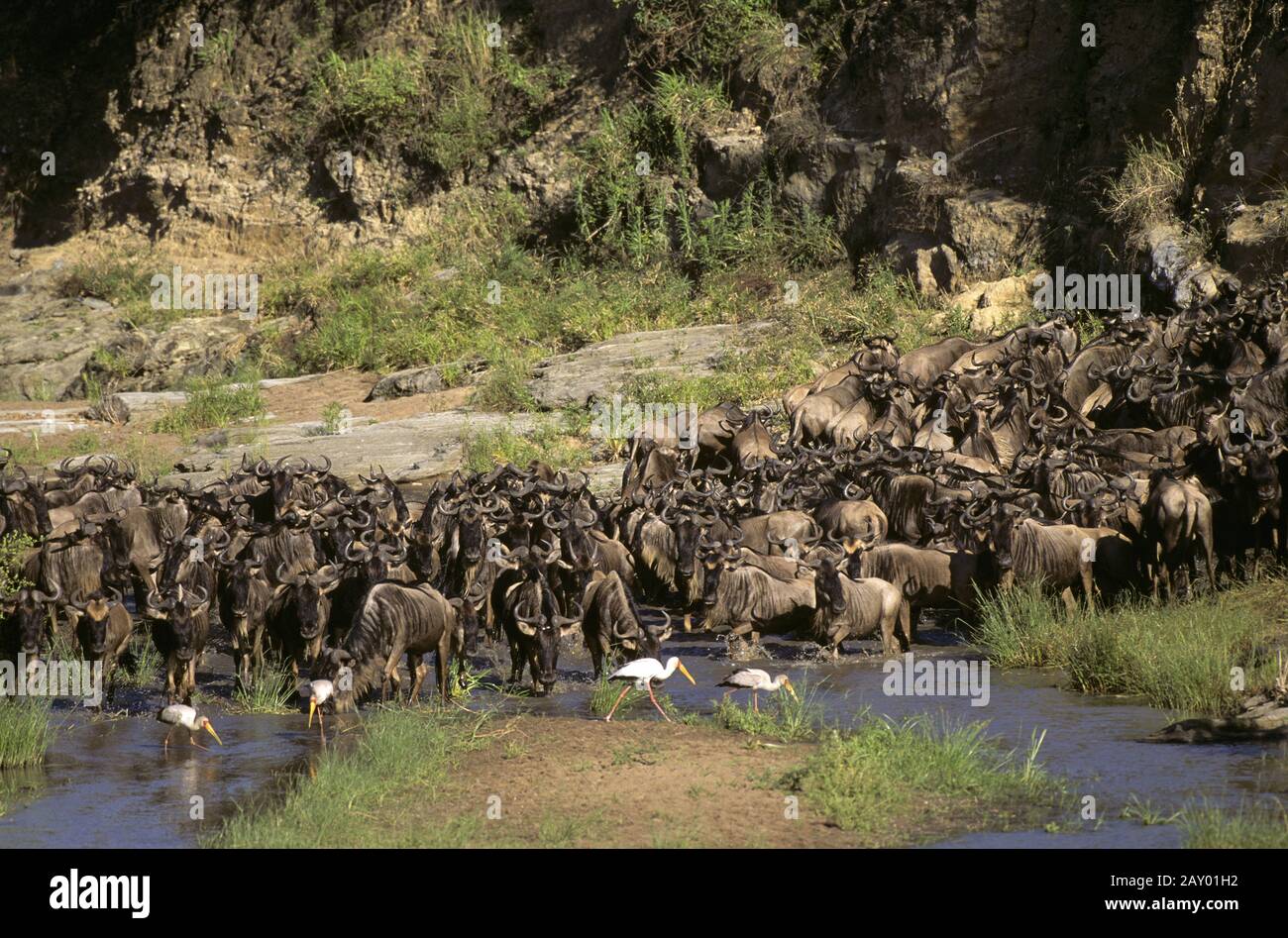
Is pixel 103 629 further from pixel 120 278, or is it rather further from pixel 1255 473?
pixel 120 278

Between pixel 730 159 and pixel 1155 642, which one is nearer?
pixel 1155 642

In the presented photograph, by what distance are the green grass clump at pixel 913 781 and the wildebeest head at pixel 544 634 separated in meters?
2.50

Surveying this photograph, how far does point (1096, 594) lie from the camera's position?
13.5 m

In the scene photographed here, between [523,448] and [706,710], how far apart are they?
820 centimetres

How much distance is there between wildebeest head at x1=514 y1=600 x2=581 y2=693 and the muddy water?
0.21m

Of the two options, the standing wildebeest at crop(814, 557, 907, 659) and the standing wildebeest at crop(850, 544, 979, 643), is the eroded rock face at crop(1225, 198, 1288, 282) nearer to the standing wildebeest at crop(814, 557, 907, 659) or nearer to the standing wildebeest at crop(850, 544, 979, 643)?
the standing wildebeest at crop(850, 544, 979, 643)

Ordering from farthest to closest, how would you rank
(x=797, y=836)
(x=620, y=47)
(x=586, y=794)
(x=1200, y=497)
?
1. (x=620, y=47)
2. (x=1200, y=497)
3. (x=586, y=794)
4. (x=797, y=836)

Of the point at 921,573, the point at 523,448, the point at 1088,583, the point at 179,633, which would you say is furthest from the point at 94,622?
the point at 523,448

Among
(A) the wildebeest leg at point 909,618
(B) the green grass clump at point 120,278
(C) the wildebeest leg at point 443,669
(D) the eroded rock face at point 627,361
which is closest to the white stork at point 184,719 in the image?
(C) the wildebeest leg at point 443,669

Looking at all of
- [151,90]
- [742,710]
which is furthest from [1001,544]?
[151,90]

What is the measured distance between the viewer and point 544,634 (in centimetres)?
1182

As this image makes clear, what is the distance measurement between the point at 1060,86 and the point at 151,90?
1839 cm

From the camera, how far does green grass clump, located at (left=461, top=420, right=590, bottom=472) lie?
19000mm
